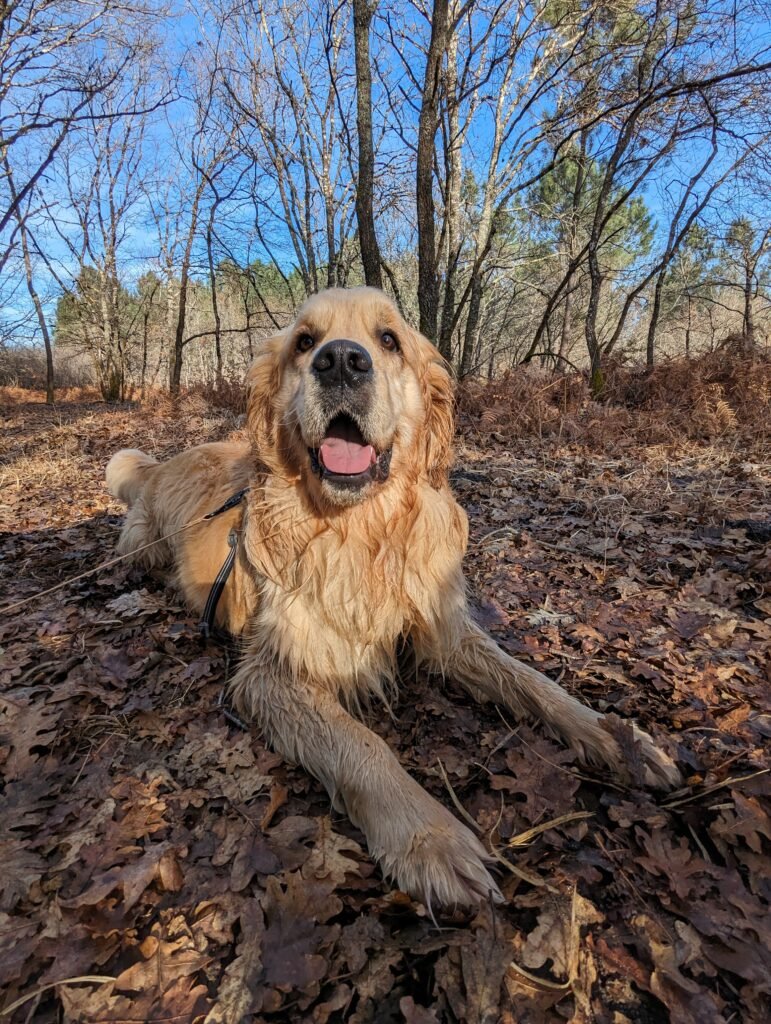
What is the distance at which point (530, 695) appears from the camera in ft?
6.91

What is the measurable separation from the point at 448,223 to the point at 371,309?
10.8 meters

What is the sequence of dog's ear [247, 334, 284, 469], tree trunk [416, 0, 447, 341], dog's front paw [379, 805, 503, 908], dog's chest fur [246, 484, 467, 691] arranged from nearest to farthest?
dog's front paw [379, 805, 503, 908] < dog's chest fur [246, 484, 467, 691] < dog's ear [247, 334, 284, 469] < tree trunk [416, 0, 447, 341]

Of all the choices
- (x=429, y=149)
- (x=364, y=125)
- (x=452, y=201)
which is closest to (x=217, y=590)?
(x=364, y=125)

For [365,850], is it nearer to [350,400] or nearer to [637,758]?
[637,758]

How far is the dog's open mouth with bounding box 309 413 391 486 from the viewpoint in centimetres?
228

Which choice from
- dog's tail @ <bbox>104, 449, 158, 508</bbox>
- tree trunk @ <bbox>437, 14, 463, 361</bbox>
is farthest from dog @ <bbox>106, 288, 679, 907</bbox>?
tree trunk @ <bbox>437, 14, 463, 361</bbox>

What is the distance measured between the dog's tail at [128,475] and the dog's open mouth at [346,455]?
115 inches

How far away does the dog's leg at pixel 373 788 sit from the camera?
1.48 metres

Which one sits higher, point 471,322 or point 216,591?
point 471,322

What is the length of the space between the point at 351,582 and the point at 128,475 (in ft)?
Result: 11.1

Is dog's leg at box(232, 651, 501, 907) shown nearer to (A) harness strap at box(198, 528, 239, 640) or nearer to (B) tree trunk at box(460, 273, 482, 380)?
(A) harness strap at box(198, 528, 239, 640)

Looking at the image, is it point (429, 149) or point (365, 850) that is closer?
point (365, 850)

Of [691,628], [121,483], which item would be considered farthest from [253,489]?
[121,483]

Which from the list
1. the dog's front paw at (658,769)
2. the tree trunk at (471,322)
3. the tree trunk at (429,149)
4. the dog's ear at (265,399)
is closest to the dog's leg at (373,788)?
the dog's front paw at (658,769)
